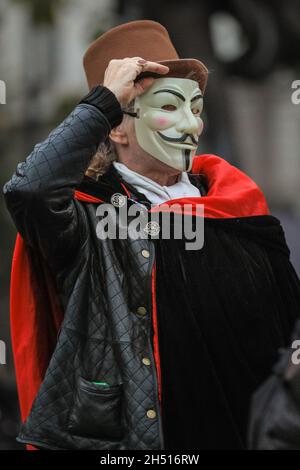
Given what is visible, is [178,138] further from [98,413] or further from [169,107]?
[98,413]

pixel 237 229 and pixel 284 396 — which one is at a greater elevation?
pixel 237 229

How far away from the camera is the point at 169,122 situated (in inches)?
161

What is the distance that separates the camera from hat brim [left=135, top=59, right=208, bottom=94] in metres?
4.07

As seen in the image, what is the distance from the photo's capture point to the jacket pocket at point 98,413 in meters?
3.79

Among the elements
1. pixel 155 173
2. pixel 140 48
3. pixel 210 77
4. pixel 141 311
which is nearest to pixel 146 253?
pixel 141 311

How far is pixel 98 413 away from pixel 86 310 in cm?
34

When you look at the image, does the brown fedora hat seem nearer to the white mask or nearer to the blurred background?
the white mask

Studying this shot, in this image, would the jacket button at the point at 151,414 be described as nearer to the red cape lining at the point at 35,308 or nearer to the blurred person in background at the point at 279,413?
the blurred person in background at the point at 279,413

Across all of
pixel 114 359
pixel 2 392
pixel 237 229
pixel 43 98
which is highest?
pixel 43 98

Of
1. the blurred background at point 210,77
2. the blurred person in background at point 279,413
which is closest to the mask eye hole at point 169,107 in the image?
the blurred background at point 210,77
